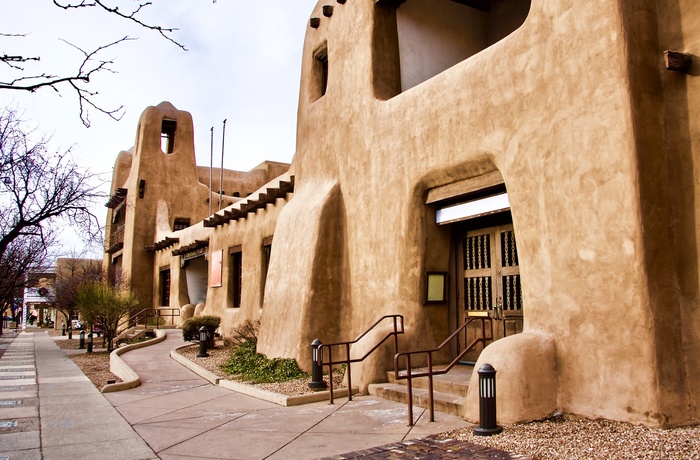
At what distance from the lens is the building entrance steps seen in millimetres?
7379

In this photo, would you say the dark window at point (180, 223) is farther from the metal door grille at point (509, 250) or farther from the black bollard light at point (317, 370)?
the metal door grille at point (509, 250)

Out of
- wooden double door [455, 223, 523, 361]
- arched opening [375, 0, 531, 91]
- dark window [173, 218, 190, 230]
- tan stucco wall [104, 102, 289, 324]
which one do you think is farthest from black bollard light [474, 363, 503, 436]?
dark window [173, 218, 190, 230]

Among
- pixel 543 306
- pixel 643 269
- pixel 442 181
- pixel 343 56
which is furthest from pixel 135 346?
pixel 643 269

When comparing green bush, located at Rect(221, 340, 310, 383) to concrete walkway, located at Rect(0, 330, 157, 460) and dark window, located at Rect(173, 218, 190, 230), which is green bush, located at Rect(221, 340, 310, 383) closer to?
concrete walkway, located at Rect(0, 330, 157, 460)

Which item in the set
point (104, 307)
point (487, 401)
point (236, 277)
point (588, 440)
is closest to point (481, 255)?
point (487, 401)

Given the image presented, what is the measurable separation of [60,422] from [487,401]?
5.45m

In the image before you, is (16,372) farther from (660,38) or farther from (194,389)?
(660,38)

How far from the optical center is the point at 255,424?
7414 millimetres

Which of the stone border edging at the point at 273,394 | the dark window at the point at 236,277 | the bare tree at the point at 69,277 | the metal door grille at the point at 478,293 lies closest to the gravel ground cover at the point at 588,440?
the metal door grille at the point at 478,293

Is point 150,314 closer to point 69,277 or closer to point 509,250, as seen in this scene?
point 69,277

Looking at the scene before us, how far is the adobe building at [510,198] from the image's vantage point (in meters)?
6.23

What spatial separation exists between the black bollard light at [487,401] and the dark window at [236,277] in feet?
44.4

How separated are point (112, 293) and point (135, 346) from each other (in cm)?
246

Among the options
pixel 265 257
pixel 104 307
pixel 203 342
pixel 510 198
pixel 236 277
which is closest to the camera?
pixel 510 198
